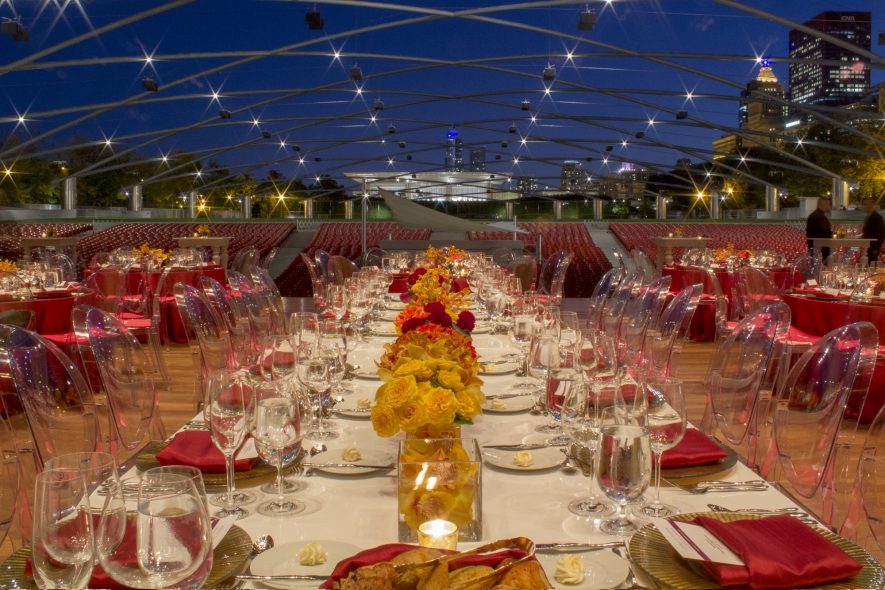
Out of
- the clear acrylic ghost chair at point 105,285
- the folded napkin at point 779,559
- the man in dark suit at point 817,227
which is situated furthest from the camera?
the man in dark suit at point 817,227

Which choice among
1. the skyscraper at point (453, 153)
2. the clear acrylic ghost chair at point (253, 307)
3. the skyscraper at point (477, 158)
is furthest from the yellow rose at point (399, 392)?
the skyscraper at point (477, 158)

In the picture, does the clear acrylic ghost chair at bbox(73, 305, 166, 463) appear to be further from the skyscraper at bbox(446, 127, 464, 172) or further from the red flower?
the skyscraper at bbox(446, 127, 464, 172)

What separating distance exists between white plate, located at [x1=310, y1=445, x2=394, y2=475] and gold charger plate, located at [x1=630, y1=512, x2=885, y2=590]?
73cm

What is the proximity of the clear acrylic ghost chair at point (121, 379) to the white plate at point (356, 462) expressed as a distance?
165 centimetres

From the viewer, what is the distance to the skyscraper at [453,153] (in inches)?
1468

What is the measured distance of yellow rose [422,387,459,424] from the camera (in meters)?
1.77

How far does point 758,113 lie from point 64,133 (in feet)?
114

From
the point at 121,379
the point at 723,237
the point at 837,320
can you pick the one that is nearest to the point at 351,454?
the point at 121,379

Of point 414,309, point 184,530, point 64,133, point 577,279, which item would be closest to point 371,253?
point 577,279

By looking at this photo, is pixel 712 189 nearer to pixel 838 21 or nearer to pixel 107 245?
pixel 838 21

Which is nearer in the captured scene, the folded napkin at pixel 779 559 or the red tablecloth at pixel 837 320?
the folded napkin at pixel 779 559

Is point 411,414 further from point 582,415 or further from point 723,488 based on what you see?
point 723,488

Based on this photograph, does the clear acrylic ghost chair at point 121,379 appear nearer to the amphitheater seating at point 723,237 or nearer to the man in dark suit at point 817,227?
the man in dark suit at point 817,227

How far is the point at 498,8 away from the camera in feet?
54.6
